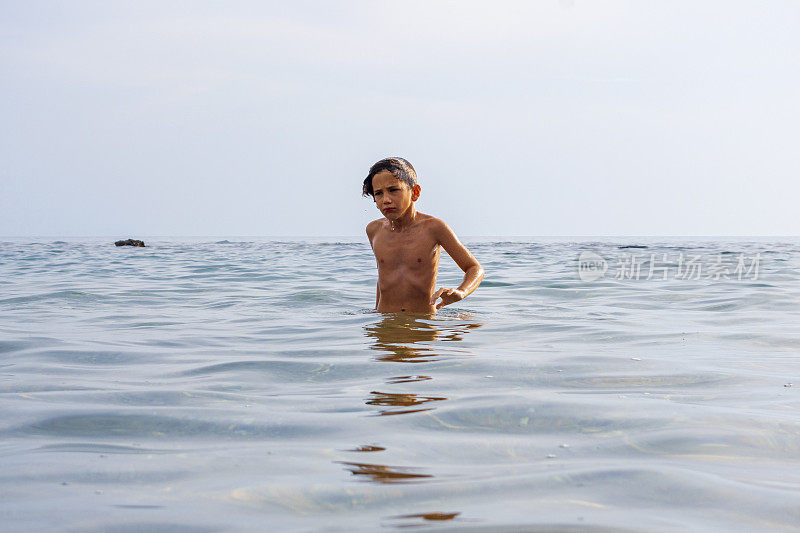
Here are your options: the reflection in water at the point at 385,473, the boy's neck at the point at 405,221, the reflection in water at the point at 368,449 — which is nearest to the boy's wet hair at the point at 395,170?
the boy's neck at the point at 405,221

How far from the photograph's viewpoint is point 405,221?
20.0 feet

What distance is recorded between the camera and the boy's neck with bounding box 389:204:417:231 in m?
6.10

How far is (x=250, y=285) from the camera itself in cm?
1034

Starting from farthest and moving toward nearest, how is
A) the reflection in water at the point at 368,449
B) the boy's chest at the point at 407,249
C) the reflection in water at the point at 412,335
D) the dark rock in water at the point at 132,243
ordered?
the dark rock in water at the point at 132,243 < the boy's chest at the point at 407,249 < the reflection in water at the point at 412,335 < the reflection in water at the point at 368,449

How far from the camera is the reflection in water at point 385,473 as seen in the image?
6.32ft

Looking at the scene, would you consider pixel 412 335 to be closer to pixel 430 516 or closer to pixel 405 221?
pixel 405 221

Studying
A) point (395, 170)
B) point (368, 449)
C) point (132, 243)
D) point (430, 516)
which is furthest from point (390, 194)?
point (132, 243)

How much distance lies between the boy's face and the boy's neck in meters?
0.10

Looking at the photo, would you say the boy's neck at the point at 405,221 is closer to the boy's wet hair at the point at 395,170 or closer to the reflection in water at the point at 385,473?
the boy's wet hair at the point at 395,170

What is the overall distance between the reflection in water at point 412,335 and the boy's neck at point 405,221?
0.74 m

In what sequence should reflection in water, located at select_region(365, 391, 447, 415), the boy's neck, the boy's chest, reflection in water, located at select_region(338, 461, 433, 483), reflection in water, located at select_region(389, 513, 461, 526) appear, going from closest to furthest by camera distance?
reflection in water, located at select_region(389, 513, 461, 526)
reflection in water, located at select_region(338, 461, 433, 483)
reflection in water, located at select_region(365, 391, 447, 415)
the boy's chest
the boy's neck

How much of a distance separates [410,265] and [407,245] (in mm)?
168

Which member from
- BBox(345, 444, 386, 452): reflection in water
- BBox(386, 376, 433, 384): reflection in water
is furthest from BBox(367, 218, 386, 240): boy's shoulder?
BBox(345, 444, 386, 452): reflection in water

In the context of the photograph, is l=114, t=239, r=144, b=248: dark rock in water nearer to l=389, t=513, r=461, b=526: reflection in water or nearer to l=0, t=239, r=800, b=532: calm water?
l=0, t=239, r=800, b=532: calm water
